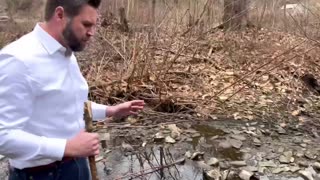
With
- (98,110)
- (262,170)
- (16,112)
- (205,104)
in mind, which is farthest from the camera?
(205,104)

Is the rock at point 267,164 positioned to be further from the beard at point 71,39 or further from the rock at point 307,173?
the beard at point 71,39

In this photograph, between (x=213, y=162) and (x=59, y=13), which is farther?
(x=213, y=162)

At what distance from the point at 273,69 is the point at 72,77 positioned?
491 centimetres

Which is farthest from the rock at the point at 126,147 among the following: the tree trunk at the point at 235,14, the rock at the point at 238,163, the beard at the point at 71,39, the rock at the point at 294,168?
the tree trunk at the point at 235,14

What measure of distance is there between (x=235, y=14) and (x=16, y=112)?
23.1ft

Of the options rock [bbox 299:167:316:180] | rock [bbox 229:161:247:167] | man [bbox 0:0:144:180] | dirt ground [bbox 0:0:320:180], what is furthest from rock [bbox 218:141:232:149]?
man [bbox 0:0:144:180]

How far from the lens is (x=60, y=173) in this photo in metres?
1.90

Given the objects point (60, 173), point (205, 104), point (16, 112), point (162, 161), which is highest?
point (16, 112)

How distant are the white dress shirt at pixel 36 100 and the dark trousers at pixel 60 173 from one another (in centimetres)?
5

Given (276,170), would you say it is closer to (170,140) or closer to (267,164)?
(267,164)

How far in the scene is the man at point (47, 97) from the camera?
1634 mm

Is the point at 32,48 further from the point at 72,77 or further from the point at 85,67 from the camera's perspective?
the point at 85,67

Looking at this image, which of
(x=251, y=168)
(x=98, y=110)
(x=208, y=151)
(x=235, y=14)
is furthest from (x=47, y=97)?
(x=235, y=14)

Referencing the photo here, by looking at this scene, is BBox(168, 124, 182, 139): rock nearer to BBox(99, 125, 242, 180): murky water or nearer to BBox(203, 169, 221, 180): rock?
BBox(99, 125, 242, 180): murky water
